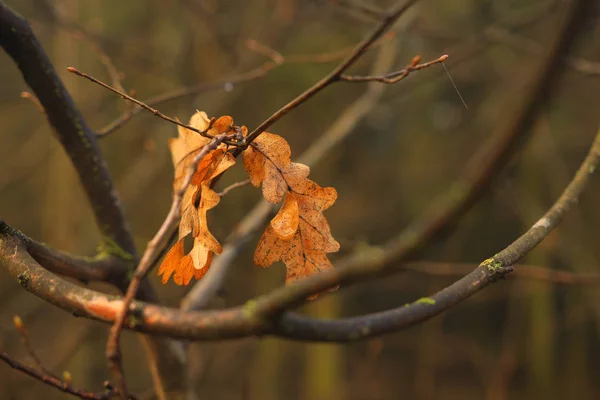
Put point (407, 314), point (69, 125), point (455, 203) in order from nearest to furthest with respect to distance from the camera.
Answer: point (455, 203)
point (407, 314)
point (69, 125)

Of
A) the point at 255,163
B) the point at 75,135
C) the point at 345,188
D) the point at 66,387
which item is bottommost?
the point at 66,387

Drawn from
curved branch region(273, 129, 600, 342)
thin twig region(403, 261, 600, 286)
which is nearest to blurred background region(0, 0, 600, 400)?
thin twig region(403, 261, 600, 286)

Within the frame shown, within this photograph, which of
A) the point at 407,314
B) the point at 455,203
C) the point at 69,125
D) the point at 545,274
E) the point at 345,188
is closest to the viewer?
the point at 455,203

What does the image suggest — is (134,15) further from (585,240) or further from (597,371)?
(597,371)

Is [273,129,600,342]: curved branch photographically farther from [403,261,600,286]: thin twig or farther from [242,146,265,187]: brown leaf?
[403,261,600,286]: thin twig

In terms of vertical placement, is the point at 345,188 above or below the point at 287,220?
above

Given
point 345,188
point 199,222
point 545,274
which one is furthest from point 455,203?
point 345,188

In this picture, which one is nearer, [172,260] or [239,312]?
[239,312]

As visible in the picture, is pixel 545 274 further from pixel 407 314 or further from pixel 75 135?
pixel 75 135

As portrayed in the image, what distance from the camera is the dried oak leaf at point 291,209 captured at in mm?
541

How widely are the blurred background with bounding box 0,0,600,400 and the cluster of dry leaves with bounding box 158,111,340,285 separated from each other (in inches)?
73.8

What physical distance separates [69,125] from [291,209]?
1.38ft

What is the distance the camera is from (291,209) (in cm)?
54

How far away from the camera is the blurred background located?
2.63 m
